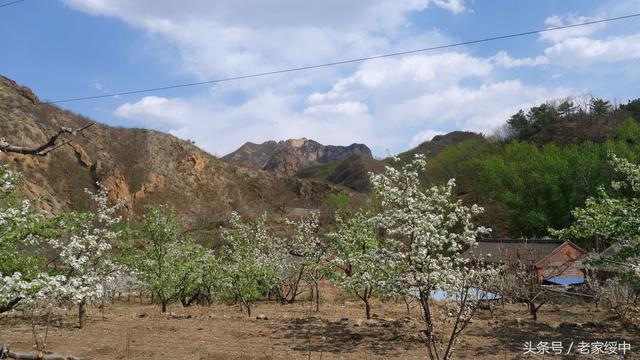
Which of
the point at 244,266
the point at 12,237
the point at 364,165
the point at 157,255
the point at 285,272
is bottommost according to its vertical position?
the point at 285,272

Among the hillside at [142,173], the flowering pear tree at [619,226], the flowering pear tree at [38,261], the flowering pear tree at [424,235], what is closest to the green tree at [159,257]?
the flowering pear tree at [38,261]

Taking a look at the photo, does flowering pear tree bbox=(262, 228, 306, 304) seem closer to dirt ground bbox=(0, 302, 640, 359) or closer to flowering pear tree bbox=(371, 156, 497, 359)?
dirt ground bbox=(0, 302, 640, 359)

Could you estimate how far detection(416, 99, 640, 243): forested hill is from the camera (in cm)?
4834

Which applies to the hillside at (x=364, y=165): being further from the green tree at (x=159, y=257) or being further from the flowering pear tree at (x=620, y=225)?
the flowering pear tree at (x=620, y=225)

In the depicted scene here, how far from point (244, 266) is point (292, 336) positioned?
15.7ft

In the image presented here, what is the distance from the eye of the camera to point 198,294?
22672mm

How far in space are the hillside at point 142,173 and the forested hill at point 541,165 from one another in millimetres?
38102

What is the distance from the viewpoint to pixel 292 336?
42.4 ft

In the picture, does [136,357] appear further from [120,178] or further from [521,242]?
[120,178]

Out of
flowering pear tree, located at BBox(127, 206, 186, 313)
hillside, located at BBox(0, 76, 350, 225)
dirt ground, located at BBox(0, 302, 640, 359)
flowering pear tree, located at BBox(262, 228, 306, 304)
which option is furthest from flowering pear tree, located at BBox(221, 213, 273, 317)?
hillside, located at BBox(0, 76, 350, 225)

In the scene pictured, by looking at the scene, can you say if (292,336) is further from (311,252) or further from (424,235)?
(311,252)

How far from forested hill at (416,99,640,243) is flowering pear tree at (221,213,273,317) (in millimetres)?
22423

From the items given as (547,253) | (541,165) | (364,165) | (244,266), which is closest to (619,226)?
(244,266)

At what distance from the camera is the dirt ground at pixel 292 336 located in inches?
431
